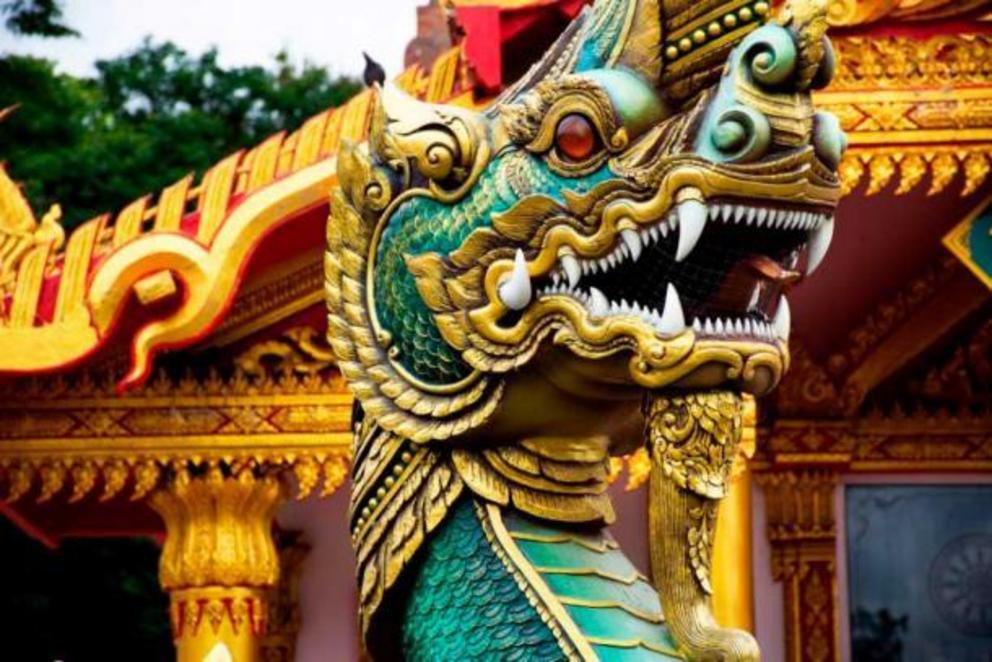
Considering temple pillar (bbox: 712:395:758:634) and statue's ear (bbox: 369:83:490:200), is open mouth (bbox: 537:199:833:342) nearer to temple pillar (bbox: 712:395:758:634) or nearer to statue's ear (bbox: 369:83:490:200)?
statue's ear (bbox: 369:83:490:200)

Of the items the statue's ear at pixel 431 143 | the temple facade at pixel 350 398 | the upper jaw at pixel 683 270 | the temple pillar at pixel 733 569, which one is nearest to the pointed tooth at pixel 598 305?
the upper jaw at pixel 683 270

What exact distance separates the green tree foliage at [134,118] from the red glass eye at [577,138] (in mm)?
12042

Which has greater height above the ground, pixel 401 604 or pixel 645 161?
pixel 645 161

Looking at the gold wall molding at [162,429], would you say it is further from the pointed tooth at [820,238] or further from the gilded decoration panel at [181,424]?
the pointed tooth at [820,238]

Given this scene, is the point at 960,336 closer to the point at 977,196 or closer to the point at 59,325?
the point at 977,196

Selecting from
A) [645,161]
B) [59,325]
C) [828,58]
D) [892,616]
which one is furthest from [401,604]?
[892,616]

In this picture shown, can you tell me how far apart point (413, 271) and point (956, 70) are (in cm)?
501

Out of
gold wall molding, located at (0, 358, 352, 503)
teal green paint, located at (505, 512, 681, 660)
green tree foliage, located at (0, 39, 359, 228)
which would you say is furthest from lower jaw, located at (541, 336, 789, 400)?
green tree foliage, located at (0, 39, 359, 228)

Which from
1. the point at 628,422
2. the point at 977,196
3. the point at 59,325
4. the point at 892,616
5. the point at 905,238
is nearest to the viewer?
the point at 628,422

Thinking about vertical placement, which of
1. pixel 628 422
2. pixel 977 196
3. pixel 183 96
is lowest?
pixel 628 422

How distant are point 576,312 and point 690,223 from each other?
0.20 metres

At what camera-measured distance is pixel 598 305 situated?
3.29 metres

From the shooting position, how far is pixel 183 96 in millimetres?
20484

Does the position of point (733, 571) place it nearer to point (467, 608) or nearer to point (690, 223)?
point (467, 608)
